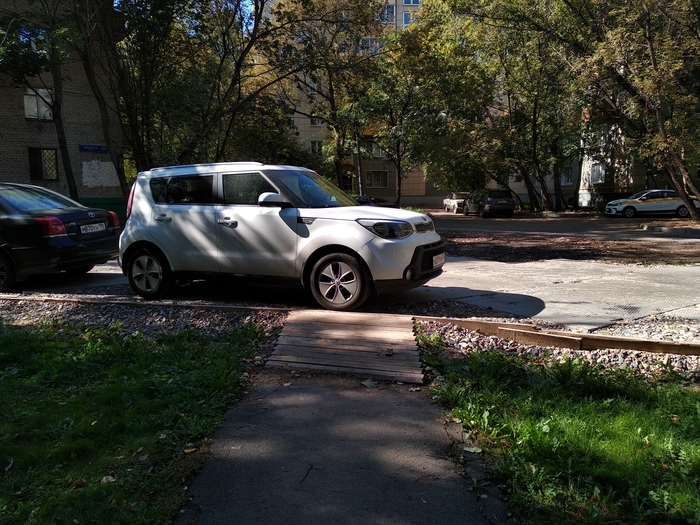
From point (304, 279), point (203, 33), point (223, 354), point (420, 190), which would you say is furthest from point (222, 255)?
point (420, 190)

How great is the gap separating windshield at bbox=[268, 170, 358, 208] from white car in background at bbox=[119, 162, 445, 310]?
0.05ft

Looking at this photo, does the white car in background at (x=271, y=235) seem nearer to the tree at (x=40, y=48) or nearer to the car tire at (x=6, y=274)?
the car tire at (x=6, y=274)

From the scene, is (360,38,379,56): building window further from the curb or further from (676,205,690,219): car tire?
(676,205,690,219): car tire

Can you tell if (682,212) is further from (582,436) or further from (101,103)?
(582,436)

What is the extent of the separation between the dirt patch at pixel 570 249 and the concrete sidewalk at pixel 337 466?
28.8 ft

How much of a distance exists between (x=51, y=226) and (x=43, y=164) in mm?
19637

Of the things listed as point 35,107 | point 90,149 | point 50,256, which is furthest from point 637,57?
point 35,107

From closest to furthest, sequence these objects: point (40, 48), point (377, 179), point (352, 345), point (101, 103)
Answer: point (352, 345) < point (40, 48) < point (101, 103) < point (377, 179)

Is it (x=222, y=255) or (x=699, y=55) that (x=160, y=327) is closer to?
(x=222, y=255)

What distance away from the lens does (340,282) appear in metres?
6.33

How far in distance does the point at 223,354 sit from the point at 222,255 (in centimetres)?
227

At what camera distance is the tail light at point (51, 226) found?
26.5 ft

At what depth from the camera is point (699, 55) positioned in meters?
18.4

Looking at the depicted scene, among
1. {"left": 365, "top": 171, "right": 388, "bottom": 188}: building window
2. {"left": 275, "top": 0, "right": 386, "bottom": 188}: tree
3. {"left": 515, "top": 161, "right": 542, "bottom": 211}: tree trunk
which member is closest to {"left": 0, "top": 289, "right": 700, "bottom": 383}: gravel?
{"left": 275, "top": 0, "right": 386, "bottom": 188}: tree
